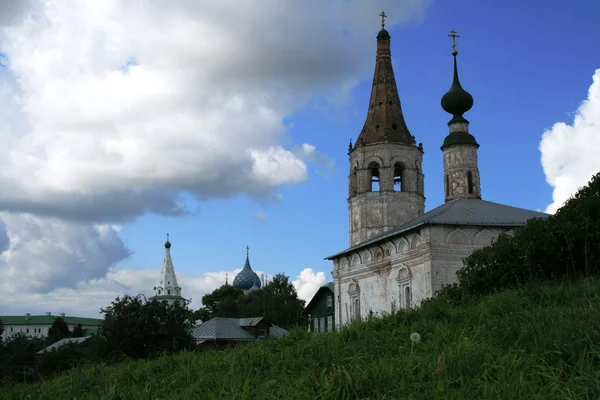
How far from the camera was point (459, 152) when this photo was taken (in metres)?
25.1

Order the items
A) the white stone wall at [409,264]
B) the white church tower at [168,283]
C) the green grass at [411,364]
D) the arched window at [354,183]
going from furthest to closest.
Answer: the white church tower at [168,283] → the arched window at [354,183] → the white stone wall at [409,264] → the green grass at [411,364]

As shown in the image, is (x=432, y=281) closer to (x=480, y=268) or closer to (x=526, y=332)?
(x=480, y=268)

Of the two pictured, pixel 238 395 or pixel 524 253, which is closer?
pixel 238 395

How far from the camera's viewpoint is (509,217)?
20.7m

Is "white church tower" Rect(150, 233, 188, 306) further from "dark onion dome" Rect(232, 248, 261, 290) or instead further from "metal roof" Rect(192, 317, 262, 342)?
"metal roof" Rect(192, 317, 262, 342)

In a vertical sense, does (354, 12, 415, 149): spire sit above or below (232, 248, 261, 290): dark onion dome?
above

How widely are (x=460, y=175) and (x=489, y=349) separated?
19.9 m

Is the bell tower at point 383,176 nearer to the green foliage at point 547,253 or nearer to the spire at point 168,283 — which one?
the green foliage at point 547,253

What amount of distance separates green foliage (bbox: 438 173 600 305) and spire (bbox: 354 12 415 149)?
1964cm

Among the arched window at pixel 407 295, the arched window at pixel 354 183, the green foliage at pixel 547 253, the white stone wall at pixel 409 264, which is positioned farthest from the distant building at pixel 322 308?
the green foliage at pixel 547 253

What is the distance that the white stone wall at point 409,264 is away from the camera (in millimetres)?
19438

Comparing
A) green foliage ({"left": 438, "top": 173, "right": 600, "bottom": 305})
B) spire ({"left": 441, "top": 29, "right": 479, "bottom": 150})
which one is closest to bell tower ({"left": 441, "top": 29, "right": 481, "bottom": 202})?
spire ({"left": 441, "top": 29, "right": 479, "bottom": 150})

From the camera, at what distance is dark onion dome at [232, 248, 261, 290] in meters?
71.9

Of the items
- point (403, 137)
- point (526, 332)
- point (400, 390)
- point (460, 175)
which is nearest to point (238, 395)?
point (400, 390)
